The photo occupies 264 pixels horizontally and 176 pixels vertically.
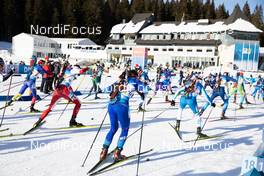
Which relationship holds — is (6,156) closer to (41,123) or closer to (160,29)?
(41,123)

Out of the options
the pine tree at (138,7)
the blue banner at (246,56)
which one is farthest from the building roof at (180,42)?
the pine tree at (138,7)

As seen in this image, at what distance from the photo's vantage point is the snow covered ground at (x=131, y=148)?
5863 millimetres

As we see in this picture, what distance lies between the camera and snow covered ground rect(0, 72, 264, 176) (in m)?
5.86

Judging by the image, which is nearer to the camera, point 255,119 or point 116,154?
point 116,154

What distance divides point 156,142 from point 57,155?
8.85 ft

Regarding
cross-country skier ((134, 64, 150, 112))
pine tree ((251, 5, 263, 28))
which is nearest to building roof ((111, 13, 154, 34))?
pine tree ((251, 5, 263, 28))

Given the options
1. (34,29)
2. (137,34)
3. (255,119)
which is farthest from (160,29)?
(255,119)

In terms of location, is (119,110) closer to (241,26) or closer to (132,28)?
(241,26)

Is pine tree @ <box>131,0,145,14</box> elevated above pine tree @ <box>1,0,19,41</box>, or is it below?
above

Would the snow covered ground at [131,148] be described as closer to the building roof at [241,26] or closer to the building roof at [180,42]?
the building roof at [180,42]

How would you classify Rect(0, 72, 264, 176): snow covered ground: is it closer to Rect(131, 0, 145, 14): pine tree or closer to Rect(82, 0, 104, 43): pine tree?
Rect(82, 0, 104, 43): pine tree

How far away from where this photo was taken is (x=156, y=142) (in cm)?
822

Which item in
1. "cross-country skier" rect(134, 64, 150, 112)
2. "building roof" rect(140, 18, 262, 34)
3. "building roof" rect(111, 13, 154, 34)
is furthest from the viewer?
"building roof" rect(111, 13, 154, 34)

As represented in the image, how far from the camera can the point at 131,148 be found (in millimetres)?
7410
